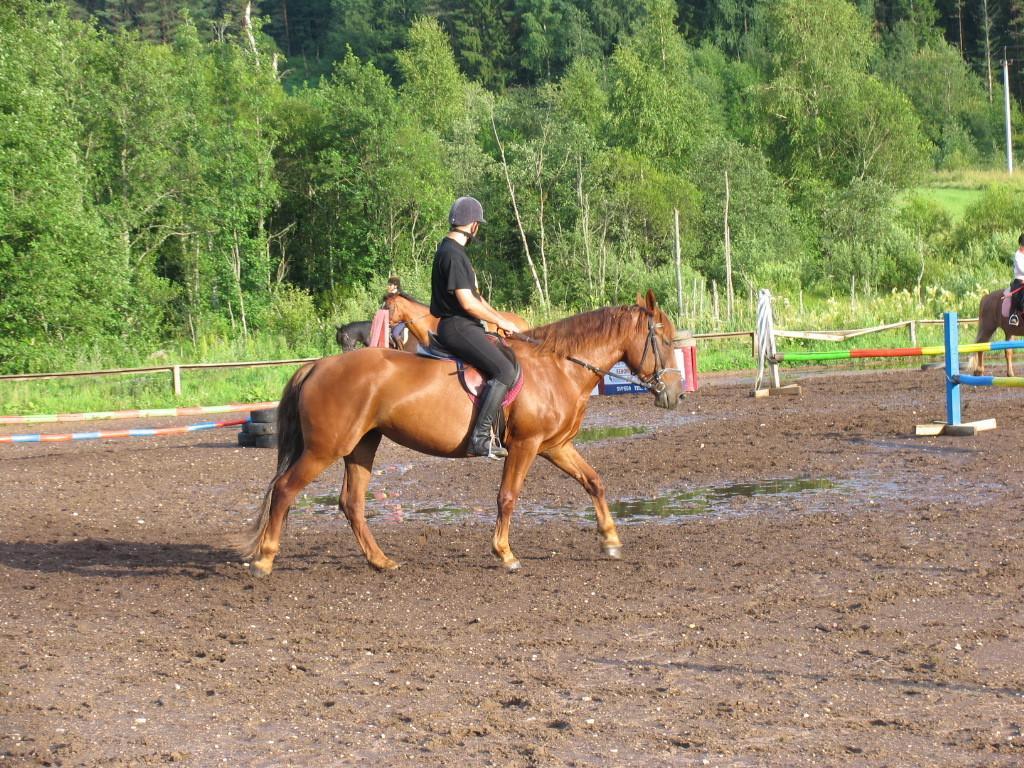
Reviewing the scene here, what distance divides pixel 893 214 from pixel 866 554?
2093 inches

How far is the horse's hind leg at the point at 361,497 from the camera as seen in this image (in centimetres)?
876

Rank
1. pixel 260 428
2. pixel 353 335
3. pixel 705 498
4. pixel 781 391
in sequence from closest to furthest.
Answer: pixel 705 498, pixel 260 428, pixel 353 335, pixel 781 391

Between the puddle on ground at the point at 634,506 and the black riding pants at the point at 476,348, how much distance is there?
8.52 feet

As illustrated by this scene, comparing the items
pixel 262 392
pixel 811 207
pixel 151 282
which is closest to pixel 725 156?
pixel 811 207

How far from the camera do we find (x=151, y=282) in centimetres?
4303

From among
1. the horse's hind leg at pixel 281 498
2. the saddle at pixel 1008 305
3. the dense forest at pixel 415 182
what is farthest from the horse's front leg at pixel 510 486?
the dense forest at pixel 415 182

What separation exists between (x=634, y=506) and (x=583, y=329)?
9.44ft

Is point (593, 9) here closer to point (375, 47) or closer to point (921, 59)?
point (375, 47)

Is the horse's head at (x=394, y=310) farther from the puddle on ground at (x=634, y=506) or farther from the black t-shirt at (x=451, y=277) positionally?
the black t-shirt at (x=451, y=277)

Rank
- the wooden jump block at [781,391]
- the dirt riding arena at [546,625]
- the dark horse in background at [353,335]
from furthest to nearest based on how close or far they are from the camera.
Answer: the wooden jump block at [781,391] < the dark horse in background at [353,335] < the dirt riding arena at [546,625]

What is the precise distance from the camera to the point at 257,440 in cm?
1673

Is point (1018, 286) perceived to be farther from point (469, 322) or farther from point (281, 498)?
point (281, 498)

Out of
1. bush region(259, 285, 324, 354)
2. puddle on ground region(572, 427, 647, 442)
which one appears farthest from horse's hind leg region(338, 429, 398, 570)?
bush region(259, 285, 324, 354)

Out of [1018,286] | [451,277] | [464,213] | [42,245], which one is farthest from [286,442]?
[42,245]
